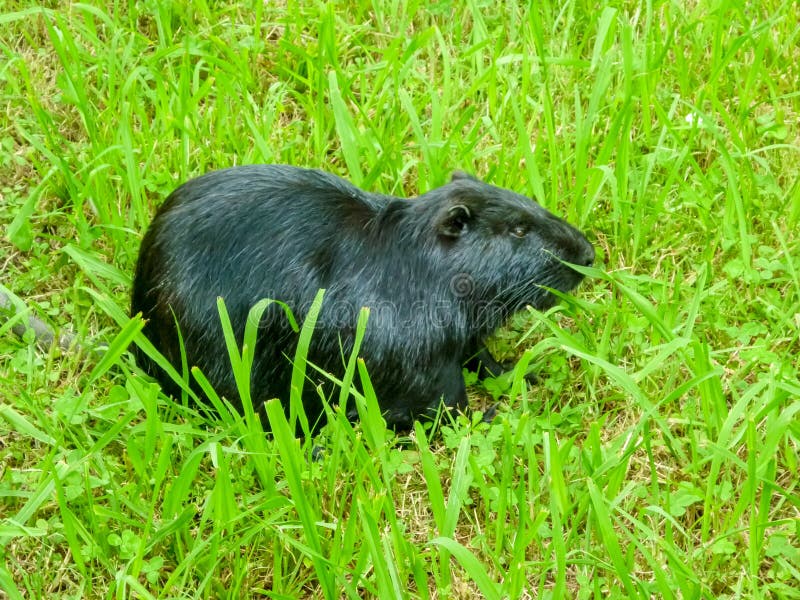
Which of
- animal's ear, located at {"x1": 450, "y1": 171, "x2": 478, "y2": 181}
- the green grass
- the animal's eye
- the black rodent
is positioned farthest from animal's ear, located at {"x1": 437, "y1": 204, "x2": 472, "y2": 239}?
the green grass

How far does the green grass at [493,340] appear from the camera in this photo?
2877 millimetres

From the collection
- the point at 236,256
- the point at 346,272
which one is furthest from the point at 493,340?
the point at 236,256

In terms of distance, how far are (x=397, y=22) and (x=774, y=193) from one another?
1764 millimetres

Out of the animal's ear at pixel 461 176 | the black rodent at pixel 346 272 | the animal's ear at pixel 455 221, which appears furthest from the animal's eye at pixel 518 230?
the animal's ear at pixel 461 176

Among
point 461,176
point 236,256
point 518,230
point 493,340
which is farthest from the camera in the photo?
point 493,340

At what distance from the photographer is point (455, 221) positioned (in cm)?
338

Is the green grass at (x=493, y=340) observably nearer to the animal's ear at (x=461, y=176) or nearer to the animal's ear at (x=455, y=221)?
the animal's ear at (x=461, y=176)

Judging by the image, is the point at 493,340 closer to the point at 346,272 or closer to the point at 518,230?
the point at 518,230

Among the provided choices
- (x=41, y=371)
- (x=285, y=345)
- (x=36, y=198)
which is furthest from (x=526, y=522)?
(x=36, y=198)

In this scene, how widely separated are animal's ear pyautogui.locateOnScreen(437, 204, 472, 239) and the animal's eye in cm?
15

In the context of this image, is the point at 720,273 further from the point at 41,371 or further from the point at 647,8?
the point at 41,371

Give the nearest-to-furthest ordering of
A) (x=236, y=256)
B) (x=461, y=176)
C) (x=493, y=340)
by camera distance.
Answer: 1. (x=236, y=256)
2. (x=461, y=176)
3. (x=493, y=340)

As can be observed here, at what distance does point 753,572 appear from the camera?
2.79 m

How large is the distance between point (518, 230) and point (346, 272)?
1.81ft
